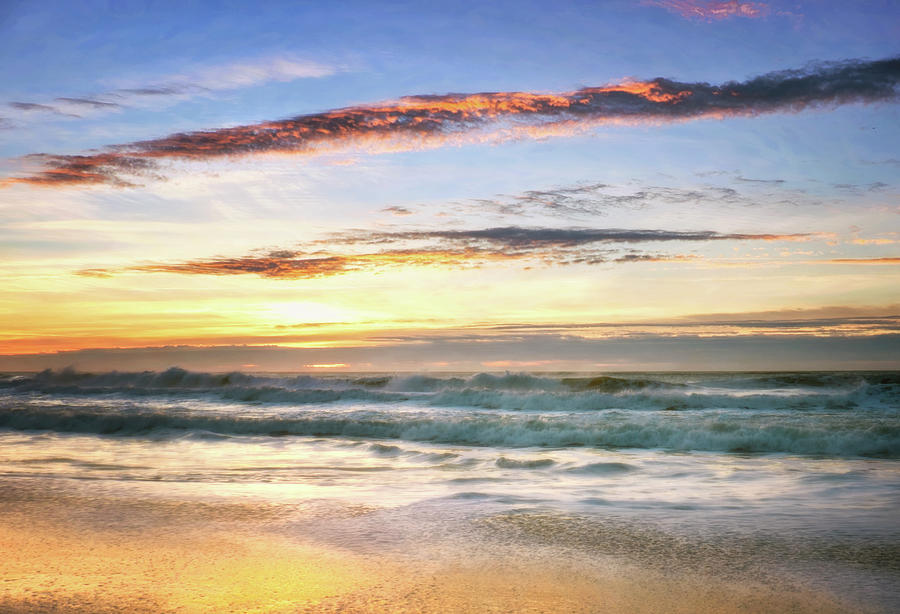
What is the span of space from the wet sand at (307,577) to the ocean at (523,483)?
90mm

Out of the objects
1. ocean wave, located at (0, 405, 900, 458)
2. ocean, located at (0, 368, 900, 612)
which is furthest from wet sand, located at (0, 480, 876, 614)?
ocean wave, located at (0, 405, 900, 458)

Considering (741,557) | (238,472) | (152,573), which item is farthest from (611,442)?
(152,573)

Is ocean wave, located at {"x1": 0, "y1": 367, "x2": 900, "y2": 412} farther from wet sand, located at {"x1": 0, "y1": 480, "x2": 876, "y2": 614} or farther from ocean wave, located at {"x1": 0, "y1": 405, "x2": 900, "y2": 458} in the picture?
wet sand, located at {"x1": 0, "y1": 480, "x2": 876, "y2": 614}

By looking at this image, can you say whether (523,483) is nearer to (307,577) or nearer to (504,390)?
(307,577)

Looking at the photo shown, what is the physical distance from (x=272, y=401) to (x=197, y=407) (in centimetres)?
334

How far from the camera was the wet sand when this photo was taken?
13.4 feet

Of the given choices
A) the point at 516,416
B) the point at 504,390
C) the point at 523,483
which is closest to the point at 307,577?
the point at 523,483

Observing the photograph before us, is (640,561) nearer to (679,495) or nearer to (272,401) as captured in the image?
(679,495)

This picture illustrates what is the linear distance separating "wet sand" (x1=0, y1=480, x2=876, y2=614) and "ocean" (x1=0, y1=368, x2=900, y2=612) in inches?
3.6

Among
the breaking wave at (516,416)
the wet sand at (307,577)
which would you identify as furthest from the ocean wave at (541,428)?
the wet sand at (307,577)

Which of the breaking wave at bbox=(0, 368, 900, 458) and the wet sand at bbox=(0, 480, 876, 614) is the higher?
the wet sand at bbox=(0, 480, 876, 614)

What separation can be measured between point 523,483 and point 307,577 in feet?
15.3

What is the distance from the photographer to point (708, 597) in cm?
423

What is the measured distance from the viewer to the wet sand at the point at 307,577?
408cm
